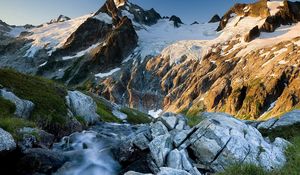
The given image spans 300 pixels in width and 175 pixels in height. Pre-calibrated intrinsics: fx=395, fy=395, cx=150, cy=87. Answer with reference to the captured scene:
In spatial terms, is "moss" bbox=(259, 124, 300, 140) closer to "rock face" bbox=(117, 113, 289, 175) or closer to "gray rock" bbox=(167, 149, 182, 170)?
"rock face" bbox=(117, 113, 289, 175)

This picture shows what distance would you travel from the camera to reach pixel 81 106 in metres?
43.7

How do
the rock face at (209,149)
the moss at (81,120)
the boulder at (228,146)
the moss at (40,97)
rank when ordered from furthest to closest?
1. the moss at (81,120)
2. the moss at (40,97)
3. the rock face at (209,149)
4. the boulder at (228,146)

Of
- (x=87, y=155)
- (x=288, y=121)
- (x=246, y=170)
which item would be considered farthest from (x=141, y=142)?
(x=288, y=121)

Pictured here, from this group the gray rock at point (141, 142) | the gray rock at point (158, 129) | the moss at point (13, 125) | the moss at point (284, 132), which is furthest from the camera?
the moss at point (284, 132)

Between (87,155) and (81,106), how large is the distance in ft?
56.3

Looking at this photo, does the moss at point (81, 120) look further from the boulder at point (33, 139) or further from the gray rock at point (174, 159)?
the gray rock at point (174, 159)

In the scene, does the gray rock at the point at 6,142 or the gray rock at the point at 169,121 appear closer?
the gray rock at the point at 6,142

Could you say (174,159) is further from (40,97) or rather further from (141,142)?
(40,97)

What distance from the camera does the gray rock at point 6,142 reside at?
21772mm

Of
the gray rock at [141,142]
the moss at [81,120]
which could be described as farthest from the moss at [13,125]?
the moss at [81,120]

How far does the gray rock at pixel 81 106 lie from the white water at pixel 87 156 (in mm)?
10137

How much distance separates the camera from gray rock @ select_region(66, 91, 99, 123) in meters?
42.5

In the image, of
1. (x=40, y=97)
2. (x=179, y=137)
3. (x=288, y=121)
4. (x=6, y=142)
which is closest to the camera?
(x=6, y=142)

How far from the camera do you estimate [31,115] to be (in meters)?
34.0
